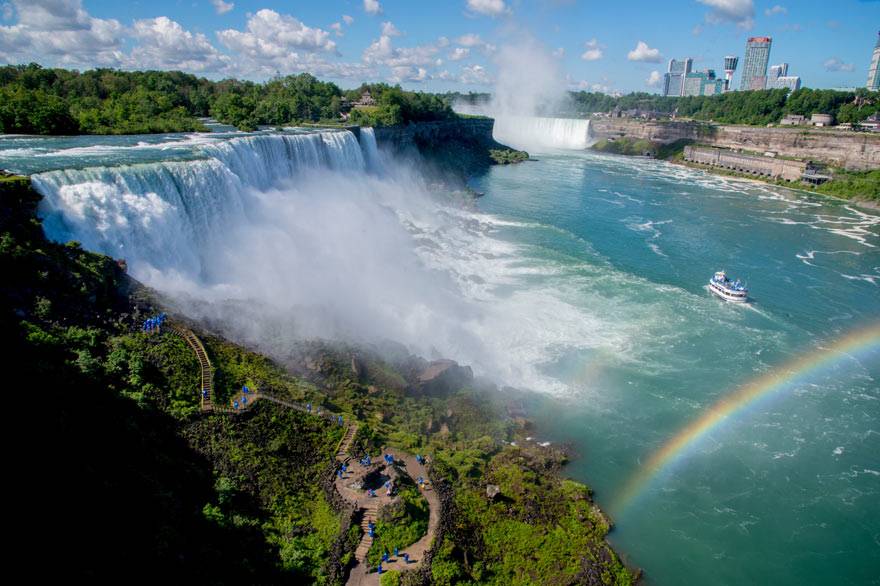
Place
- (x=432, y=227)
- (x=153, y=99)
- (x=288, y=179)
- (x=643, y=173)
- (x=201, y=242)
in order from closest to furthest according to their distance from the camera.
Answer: (x=201, y=242)
(x=288, y=179)
(x=432, y=227)
(x=153, y=99)
(x=643, y=173)

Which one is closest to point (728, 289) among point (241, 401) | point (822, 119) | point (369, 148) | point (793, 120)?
point (241, 401)


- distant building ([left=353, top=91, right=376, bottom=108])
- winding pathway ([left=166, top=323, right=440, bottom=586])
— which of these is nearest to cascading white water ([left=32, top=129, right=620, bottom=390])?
winding pathway ([left=166, top=323, right=440, bottom=586])

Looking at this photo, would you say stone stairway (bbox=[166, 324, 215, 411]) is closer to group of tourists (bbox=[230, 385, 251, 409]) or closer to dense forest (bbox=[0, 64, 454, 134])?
group of tourists (bbox=[230, 385, 251, 409])

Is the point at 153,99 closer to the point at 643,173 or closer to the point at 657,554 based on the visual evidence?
the point at 657,554

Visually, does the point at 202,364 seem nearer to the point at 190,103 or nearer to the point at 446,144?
the point at 190,103

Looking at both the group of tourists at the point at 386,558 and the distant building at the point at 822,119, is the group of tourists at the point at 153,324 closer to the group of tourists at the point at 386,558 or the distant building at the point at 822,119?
the group of tourists at the point at 386,558

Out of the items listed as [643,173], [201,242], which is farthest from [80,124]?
[643,173]
